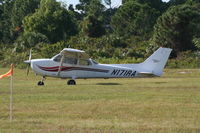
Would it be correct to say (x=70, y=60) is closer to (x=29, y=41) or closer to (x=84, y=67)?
(x=84, y=67)

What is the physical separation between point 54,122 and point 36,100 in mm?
4643

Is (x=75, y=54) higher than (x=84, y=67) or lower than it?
higher

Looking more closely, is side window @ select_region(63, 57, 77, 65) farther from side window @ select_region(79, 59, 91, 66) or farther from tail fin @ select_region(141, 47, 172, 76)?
tail fin @ select_region(141, 47, 172, 76)

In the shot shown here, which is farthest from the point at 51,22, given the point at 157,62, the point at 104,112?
the point at 104,112

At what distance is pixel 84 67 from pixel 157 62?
11.4 ft

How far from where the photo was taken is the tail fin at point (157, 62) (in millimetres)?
25734

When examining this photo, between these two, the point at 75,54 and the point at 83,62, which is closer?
the point at 75,54

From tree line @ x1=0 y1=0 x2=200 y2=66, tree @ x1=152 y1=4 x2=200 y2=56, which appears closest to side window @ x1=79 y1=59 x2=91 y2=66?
tree line @ x1=0 y1=0 x2=200 y2=66

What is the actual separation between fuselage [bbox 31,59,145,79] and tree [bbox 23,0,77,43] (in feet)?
143

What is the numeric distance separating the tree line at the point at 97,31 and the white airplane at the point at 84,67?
17824mm

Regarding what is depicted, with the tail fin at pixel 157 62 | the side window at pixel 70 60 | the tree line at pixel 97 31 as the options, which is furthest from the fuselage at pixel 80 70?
the tree line at pixel 97 31

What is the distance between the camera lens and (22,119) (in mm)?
12109

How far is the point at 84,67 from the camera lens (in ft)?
83.9

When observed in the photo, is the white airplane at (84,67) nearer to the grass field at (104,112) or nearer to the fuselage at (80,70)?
the fuselage at (80,70)
